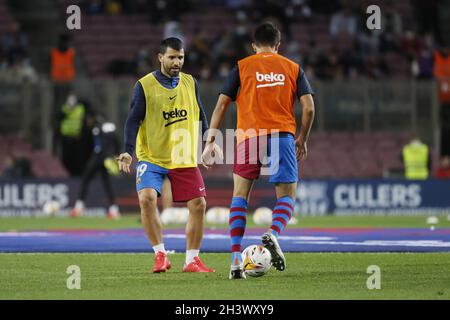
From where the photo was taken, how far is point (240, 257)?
1150 cm

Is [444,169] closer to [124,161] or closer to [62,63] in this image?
[62,63]

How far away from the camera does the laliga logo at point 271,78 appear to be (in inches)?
463

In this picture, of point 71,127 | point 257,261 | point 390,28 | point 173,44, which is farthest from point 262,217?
point 390,28

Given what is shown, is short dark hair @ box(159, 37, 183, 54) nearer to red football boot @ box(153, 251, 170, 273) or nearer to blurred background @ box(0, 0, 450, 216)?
red football boot @ box(153, 251, 170, 273)

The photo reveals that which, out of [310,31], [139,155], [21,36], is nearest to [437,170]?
[310,31]

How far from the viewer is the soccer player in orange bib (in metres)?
11.7

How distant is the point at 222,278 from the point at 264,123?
63.4 inches

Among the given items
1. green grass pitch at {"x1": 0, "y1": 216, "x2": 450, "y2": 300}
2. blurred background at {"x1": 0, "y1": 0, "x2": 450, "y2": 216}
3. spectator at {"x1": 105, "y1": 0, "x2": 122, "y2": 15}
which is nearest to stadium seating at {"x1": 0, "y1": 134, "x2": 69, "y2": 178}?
blurred background at {"x1": 0, "y1": 0, "x2": 450, "y2": 216}

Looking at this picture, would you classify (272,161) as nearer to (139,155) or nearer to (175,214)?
(139,155)

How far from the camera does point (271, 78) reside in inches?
464

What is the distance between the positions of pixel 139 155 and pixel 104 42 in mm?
21047

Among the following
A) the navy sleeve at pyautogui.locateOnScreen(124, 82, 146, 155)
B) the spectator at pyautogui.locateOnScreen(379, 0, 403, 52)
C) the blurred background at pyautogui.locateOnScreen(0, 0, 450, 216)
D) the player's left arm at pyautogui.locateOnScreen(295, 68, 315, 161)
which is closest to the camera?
the player's left arm at pyautogui.locateOnScreen(295, 68, 315, 161)

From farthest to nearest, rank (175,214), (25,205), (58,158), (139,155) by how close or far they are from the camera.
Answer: (58,158), (25,205), (175,214), (139,155)

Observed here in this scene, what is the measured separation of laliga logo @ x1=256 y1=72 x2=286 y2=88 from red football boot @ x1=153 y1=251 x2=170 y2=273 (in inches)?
78.4
